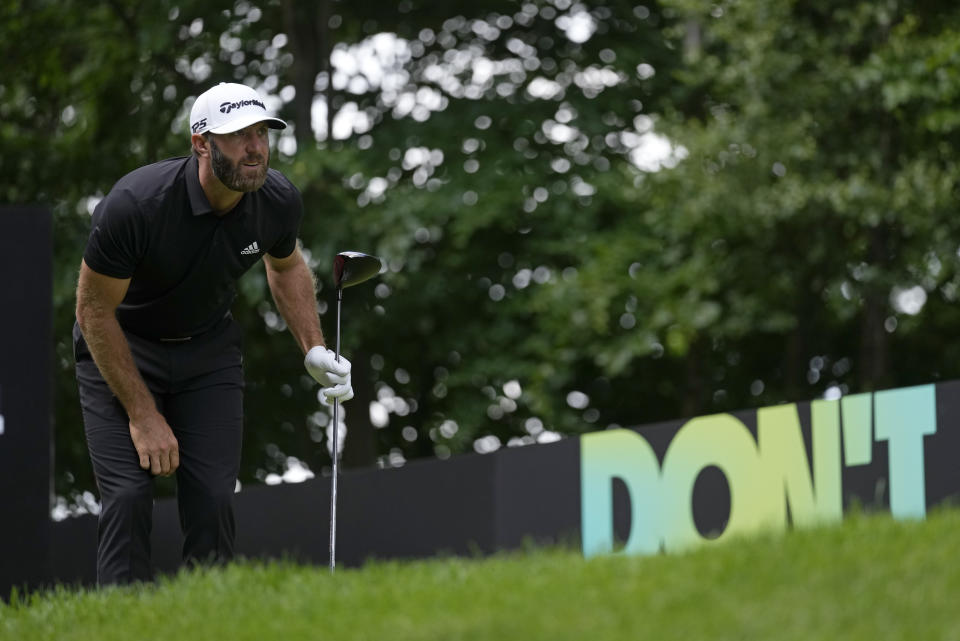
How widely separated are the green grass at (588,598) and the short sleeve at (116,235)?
3.81ft

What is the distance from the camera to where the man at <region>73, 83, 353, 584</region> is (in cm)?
511

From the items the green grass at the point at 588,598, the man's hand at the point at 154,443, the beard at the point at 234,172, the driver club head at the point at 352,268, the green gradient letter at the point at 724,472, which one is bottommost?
the green grass at the point at 588,598

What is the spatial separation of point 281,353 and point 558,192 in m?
4.36

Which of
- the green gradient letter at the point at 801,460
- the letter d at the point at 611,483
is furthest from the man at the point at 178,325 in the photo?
the green gradient letter at the point at 801,460

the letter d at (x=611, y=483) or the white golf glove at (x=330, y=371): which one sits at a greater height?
the white golf glove at (x=330, y=371)

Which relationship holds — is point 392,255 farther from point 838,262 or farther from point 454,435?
point 838,262

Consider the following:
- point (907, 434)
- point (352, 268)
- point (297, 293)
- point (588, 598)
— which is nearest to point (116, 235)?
point (297, 293)

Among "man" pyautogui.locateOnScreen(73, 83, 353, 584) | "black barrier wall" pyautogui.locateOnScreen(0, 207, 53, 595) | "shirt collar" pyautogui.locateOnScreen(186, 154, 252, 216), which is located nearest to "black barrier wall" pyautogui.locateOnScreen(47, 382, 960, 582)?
"black barrier wall" pyautogui.locateOnScreen(0, 207, 53, 595)

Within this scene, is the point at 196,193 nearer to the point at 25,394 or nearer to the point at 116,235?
the point at 116,235

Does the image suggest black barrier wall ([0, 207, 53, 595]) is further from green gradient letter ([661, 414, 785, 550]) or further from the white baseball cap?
green gradient letter ([661, 414, 785, 550])

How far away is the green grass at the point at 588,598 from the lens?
144 inches

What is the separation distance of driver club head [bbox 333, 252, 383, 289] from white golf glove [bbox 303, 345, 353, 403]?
516mm

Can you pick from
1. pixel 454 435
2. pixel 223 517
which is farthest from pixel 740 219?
pixel 223 517

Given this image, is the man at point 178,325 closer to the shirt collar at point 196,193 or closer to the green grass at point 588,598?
the shirt collar at point 196,193
